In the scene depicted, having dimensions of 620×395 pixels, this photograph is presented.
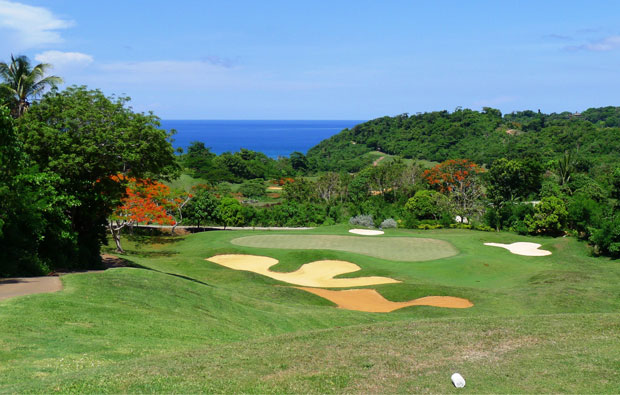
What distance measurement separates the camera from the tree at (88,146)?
2380 cm

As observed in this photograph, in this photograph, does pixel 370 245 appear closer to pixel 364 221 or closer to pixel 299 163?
pixel 364 221

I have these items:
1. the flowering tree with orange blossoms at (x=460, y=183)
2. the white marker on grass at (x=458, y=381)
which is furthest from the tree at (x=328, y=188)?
the white marker on grass at (x=458, y=381)

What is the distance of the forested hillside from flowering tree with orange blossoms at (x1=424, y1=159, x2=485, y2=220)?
33970 millimetres

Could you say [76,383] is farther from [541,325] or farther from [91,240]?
[91,240]

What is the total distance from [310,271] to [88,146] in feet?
55.5

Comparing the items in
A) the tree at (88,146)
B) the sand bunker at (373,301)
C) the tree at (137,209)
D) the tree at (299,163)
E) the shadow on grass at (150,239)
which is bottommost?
the sand bunker at (373,301)

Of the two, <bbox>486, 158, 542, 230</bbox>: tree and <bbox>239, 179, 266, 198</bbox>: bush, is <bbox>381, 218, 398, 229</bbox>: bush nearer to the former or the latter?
<bbox>486, 158, 542, 230</bbox>: tree

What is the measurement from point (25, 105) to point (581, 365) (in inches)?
1327

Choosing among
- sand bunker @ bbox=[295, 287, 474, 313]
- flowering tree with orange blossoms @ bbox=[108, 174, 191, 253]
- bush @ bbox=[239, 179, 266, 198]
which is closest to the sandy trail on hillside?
sand bunker @ bbox=[295, 287, 474, 313]

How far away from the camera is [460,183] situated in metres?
72.1

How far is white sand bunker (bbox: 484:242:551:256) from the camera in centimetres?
3888

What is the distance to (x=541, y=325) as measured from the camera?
14.5m

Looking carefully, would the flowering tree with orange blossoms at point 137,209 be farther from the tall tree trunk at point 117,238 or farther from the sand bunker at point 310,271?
the sand bunker at point 310,271

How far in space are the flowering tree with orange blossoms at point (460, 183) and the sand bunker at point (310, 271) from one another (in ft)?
112
